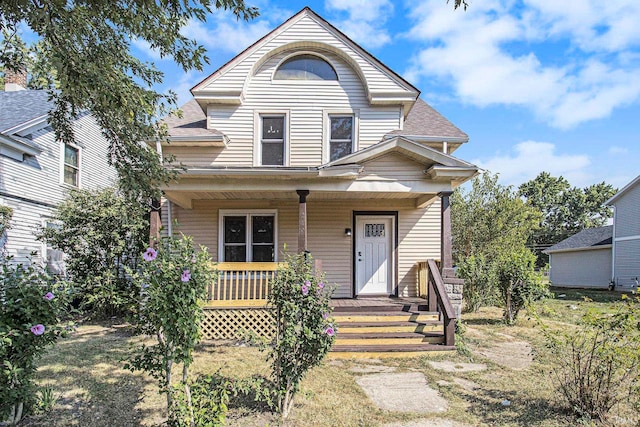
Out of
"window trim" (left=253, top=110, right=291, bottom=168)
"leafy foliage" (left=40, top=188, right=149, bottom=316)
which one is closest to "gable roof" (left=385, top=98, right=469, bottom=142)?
"window trim" (left=253, top=110, right=291, bottom=168)

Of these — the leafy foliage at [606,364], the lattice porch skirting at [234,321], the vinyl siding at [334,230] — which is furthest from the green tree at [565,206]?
the leafy foliage at [606,364]

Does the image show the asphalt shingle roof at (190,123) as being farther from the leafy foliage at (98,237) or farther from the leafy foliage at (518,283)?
the leafy foliage at (518,283)

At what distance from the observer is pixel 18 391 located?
344 cm

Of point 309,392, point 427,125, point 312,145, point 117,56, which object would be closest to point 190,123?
point 312,145

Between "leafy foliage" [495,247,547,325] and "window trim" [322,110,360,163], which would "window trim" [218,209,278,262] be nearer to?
"window trim" [322,110,360,163]

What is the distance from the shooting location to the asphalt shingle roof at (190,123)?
917 centimetres

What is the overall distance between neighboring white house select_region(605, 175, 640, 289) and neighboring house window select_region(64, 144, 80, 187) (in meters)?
25.6

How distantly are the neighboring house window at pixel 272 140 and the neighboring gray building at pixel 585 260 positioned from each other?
2222cm

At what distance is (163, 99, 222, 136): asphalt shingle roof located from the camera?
917cm

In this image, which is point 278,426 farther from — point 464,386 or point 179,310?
point 464,386

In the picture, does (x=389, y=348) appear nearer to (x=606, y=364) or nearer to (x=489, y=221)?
(x=606, y=364)

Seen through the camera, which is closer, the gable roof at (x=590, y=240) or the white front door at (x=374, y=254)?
the white front door at (x=374, y=254)

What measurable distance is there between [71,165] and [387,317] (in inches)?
464

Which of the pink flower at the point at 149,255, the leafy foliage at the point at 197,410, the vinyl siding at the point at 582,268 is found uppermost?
the pink flower at the point at 149,255
